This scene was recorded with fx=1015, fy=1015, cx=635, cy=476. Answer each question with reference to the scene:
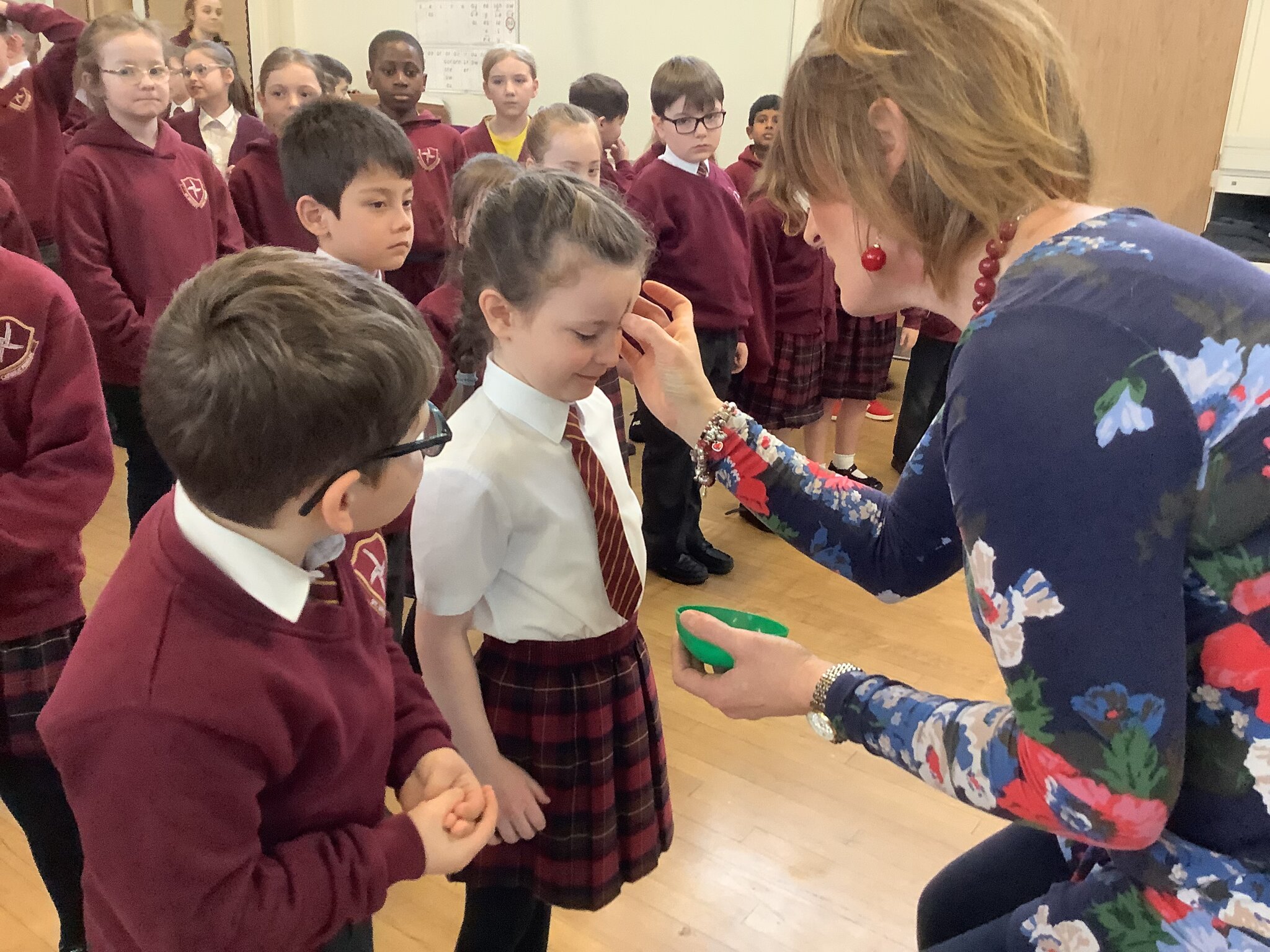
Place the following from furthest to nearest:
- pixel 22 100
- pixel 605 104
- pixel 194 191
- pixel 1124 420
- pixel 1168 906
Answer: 1. pixel 605 104
2. pixel 22 100
3. pixel 194 191
4. pixel 1168 906
5. pixel 1124 420

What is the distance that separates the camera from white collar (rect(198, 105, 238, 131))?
12.4 feet

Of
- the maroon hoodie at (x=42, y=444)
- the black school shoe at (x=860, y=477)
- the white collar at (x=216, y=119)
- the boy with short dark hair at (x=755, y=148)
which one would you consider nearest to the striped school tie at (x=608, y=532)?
the maroon hoodie at (x=42, y=444)

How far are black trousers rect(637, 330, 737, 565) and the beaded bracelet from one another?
164 cm

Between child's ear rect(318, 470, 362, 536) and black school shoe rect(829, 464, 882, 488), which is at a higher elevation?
child's ear rect(318, 470, 362, 536)

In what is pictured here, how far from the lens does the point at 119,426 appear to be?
8.33ft

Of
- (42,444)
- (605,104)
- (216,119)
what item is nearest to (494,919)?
(42,444)

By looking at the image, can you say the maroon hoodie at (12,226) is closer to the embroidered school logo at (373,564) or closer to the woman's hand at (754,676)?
the embroidered school logo at (373,564)

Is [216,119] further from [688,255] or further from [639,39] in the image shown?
[639,39]

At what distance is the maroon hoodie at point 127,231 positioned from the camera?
2377 mm

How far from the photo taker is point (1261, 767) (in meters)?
0.73

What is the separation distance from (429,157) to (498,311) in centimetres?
236

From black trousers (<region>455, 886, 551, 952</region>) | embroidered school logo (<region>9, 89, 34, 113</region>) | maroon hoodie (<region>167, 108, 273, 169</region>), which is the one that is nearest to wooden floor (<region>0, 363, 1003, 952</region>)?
black trousers (<region>455, 886, 551, 952</region>)

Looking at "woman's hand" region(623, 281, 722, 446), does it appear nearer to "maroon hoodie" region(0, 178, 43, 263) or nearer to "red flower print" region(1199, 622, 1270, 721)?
"red flower print" region(1199, 622, 1270, 721)

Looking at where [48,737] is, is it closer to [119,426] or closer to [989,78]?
[989,78]
